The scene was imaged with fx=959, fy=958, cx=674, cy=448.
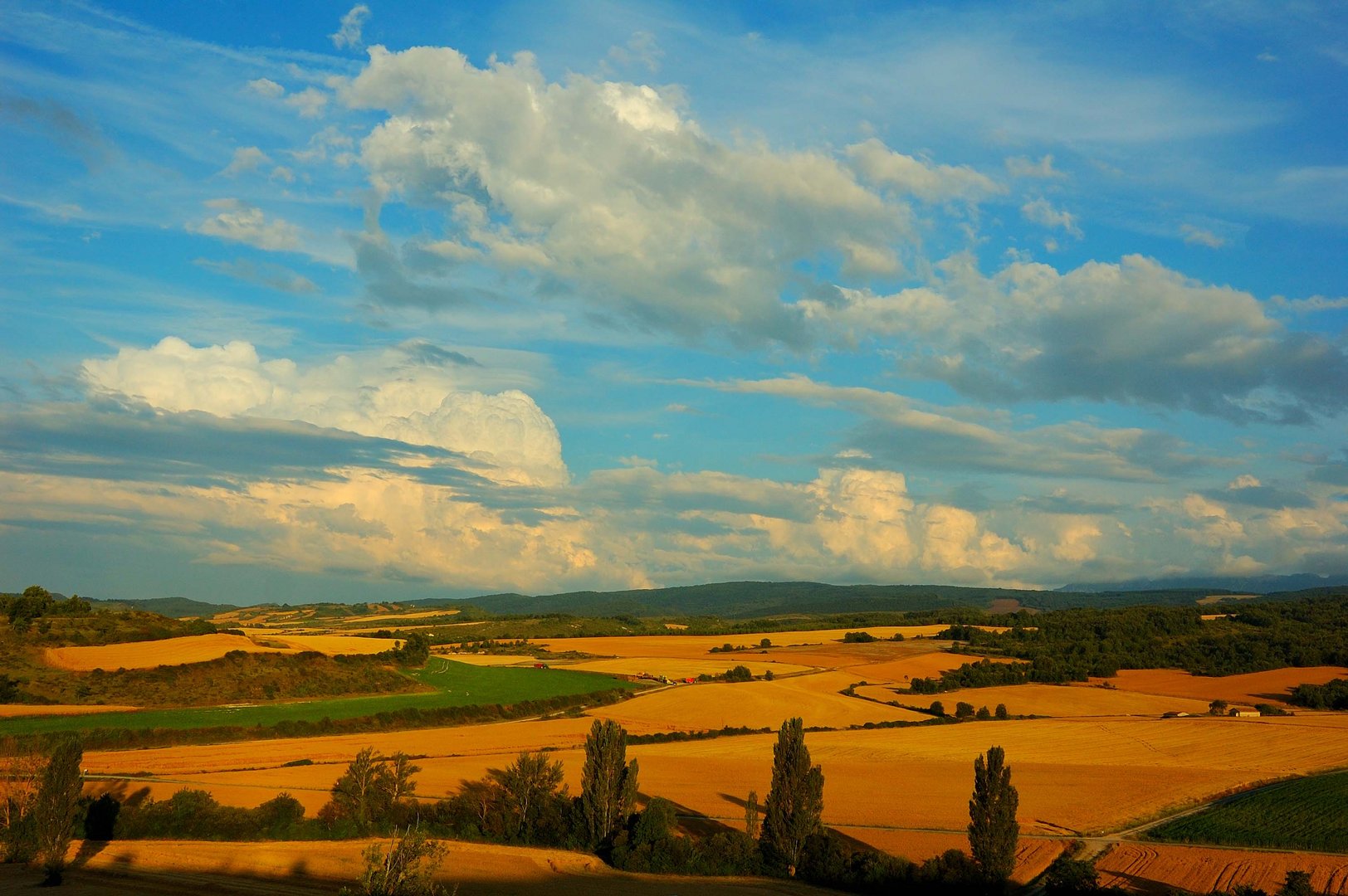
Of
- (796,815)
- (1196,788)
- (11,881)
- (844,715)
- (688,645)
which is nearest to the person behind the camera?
(11,881)

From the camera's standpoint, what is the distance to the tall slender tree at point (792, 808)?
3866 cm

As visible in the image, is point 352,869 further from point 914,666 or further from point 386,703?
point 914,666

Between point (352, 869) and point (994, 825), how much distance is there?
2448 centimetres

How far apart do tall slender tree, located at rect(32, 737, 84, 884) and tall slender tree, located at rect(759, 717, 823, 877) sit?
26.0 m

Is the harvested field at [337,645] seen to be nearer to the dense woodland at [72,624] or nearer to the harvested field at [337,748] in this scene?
the dense woodland at [72,624]

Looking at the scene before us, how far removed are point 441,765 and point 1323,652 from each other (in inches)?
4161

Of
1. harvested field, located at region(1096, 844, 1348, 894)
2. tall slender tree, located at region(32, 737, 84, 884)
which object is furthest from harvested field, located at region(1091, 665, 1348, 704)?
tall slender tree, located at region(32, 737, 84, 884)

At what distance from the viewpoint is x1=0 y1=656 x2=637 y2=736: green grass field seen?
211 feet

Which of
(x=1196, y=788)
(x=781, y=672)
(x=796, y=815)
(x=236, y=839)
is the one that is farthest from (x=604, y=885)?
(x=781, y=672)

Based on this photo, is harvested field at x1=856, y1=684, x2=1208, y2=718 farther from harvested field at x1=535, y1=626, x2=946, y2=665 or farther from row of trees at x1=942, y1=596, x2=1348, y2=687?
harvested field at x1=535, y1=626, x2=946, y2=665

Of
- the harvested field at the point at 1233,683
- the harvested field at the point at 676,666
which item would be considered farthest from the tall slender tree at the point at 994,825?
the harvested field at the point at 676,666

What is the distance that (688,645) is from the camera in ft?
497

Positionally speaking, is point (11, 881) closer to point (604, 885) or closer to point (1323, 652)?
point (604, 885)

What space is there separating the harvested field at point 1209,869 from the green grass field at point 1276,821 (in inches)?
79.5
